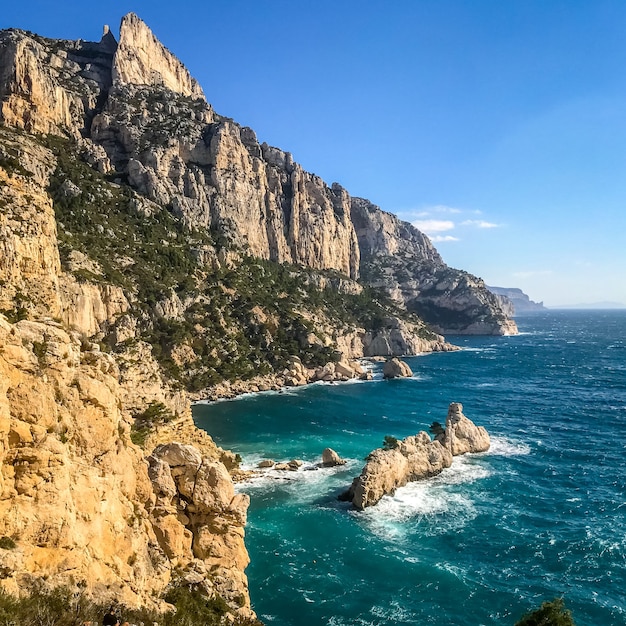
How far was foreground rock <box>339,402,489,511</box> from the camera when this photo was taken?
44594mm

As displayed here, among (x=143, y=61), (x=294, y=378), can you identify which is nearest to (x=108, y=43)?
(x=143, y=61)

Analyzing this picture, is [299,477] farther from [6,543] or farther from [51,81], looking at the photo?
[51,81]

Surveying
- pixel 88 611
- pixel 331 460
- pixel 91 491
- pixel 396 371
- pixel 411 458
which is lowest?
pixel 331 460

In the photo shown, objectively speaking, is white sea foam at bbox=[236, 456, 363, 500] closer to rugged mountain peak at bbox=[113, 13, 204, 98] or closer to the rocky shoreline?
the rocky shoreline

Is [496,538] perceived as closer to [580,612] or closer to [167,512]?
[580,612]

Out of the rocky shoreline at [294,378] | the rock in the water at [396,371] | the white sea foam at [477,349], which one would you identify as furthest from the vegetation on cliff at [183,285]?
the white sea foam at [477,349]

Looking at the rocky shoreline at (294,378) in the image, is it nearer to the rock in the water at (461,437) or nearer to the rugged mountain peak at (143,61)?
the rock in the water at (461,437)

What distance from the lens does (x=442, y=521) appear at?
134ft

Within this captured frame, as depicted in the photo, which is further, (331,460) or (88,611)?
(331,460)

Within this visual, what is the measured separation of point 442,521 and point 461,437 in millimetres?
19825

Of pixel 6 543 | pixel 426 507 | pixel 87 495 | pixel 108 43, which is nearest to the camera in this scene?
pixel 6 543

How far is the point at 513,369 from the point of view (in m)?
122

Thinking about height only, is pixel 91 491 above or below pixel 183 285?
below

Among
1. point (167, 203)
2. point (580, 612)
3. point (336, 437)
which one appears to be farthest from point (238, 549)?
point (167, 203)
